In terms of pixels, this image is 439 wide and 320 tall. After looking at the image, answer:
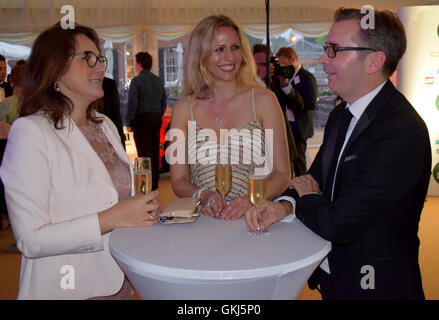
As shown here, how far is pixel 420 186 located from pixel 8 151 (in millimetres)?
1433

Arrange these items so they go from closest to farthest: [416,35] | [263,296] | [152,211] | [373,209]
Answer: [263,296], [373,209], [152,211], [416,35]

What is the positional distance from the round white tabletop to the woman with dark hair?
0.12 meters

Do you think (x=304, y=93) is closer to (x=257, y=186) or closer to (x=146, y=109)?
(x=146, y=109)

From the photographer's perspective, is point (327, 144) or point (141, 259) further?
point (327, 144)

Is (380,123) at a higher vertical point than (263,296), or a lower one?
higher

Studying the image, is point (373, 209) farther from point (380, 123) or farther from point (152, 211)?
point (152, 211)

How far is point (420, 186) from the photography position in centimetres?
147

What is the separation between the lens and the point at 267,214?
63.5 inches

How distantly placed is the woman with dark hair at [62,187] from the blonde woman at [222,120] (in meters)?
0.65

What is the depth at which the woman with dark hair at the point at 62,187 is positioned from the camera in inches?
55.1

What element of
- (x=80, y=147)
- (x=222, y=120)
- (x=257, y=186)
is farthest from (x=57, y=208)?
(x=222, y=120)

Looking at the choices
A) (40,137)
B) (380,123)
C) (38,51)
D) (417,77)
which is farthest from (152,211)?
(417,77)

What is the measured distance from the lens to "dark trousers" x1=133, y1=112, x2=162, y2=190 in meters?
6.18

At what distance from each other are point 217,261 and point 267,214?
1.33 feet
